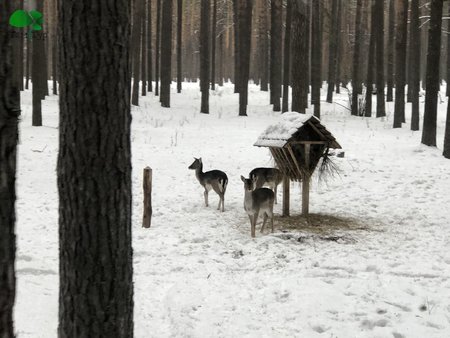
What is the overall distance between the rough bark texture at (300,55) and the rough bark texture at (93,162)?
9933mm

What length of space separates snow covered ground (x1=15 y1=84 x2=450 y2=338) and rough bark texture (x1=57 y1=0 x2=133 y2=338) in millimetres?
2437

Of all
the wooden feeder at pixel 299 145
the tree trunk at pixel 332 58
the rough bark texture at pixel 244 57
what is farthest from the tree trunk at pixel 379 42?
the wooden feeder at pixel 299 145

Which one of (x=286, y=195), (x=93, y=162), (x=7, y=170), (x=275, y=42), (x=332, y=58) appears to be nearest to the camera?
(x=7, y=170)

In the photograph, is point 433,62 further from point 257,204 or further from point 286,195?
point 257,204

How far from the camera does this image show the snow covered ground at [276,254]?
19.2 ft

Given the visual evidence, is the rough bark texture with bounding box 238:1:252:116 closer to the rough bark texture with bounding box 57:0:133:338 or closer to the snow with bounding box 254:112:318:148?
the snow with bounding box 254:112:318:148

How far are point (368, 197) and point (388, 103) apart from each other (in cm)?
2110

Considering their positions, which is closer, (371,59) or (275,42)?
(371,59)

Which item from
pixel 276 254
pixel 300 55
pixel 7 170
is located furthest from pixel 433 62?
pixel 7 170

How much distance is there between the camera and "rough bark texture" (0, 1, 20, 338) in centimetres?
239

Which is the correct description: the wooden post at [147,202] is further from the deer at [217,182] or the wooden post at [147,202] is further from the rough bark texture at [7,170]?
the rough bark texture at [7,170]

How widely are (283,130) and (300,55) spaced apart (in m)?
3.77

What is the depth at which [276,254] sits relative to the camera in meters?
8.06

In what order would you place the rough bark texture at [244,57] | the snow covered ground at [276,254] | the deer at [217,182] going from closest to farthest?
1. the snow covered ground at [276,254]
2. the deer at [217,182]
3. the rough bark texture at [244,57]
